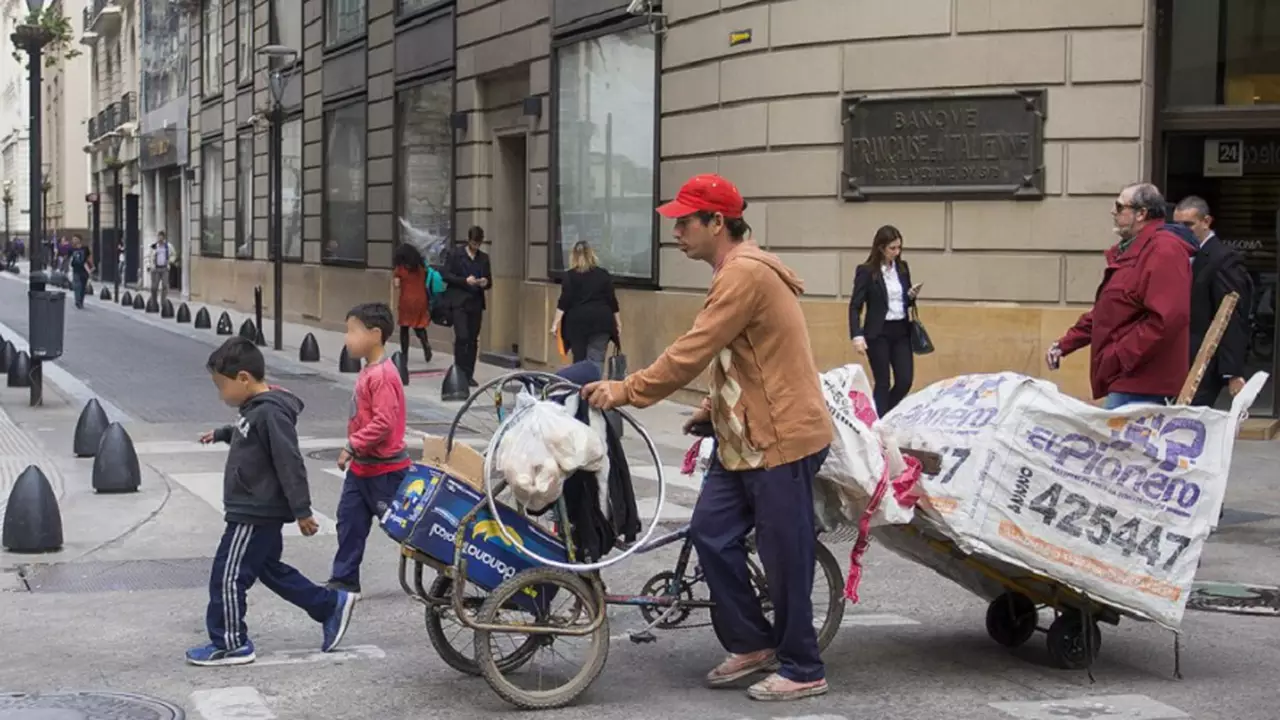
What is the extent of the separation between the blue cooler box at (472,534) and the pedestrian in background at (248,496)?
74 centimetres

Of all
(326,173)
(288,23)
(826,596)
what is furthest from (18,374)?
(288,23)

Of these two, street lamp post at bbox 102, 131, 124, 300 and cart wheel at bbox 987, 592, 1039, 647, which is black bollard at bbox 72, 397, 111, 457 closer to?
cart wheel at bbox 987, 592, 1039, 647

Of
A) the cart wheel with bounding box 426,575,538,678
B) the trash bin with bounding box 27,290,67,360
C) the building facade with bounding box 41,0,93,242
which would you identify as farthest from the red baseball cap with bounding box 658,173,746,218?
the building facade with bounding box 41,0,93,242

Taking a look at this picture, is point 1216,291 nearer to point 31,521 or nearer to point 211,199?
point 31,521

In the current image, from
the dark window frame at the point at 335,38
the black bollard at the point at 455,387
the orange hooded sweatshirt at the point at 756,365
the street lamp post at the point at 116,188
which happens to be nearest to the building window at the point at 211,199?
the street lamp post at the point at 116,188

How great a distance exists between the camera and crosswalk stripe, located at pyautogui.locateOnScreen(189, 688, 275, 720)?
5.98 m

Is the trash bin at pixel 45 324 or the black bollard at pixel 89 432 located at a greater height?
the trash bin at pixel 45 324

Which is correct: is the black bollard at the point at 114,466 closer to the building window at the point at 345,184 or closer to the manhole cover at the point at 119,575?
the manhole cover at the point at 119,575

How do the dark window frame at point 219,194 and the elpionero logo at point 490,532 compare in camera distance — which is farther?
the dark window frame at point 219,194

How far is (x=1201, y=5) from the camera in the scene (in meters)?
14.9

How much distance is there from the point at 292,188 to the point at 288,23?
3.43m

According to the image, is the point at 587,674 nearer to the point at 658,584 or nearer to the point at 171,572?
the point at 658,584

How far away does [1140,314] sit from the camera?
27.7 ft

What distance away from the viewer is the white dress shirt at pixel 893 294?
1323 centimetres
